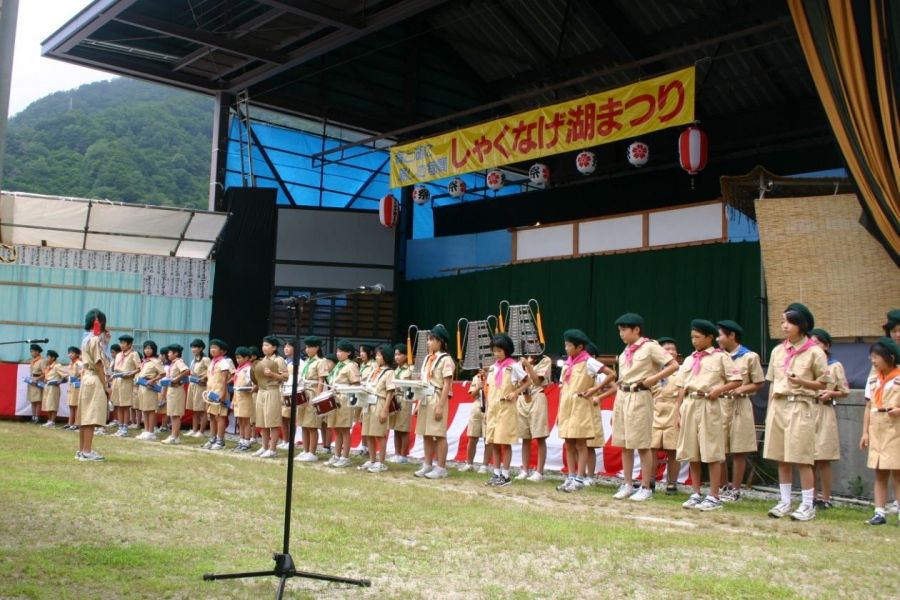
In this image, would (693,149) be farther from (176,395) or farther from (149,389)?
(149,389)

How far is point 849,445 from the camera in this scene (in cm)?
902

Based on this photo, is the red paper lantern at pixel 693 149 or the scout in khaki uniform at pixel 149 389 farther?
the red paper lantern at pixel 693 149

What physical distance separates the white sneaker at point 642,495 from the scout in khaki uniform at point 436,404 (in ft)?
8.32

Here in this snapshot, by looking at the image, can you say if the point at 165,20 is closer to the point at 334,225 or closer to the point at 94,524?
the point at 334,225

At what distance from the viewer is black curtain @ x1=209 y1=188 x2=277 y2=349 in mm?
19969

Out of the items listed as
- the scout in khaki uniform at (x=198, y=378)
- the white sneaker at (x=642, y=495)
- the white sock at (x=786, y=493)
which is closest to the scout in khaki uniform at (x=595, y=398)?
the white sneaker at (x=642, y=495)

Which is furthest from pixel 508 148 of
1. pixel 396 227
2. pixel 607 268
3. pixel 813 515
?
pixel 813 515

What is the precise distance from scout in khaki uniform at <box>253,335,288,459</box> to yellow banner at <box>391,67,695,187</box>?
5659mm

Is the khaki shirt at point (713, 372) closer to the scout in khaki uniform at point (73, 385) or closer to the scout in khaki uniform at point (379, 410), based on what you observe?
the scout in khaki uniform at point (379, 410)

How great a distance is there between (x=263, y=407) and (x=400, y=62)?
42.5ft

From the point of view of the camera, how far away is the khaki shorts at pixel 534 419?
10.3 meters

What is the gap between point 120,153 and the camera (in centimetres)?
2862

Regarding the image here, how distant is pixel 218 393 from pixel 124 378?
10.3ft

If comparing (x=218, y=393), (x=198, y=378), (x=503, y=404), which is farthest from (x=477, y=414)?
(x=198, y=378)
